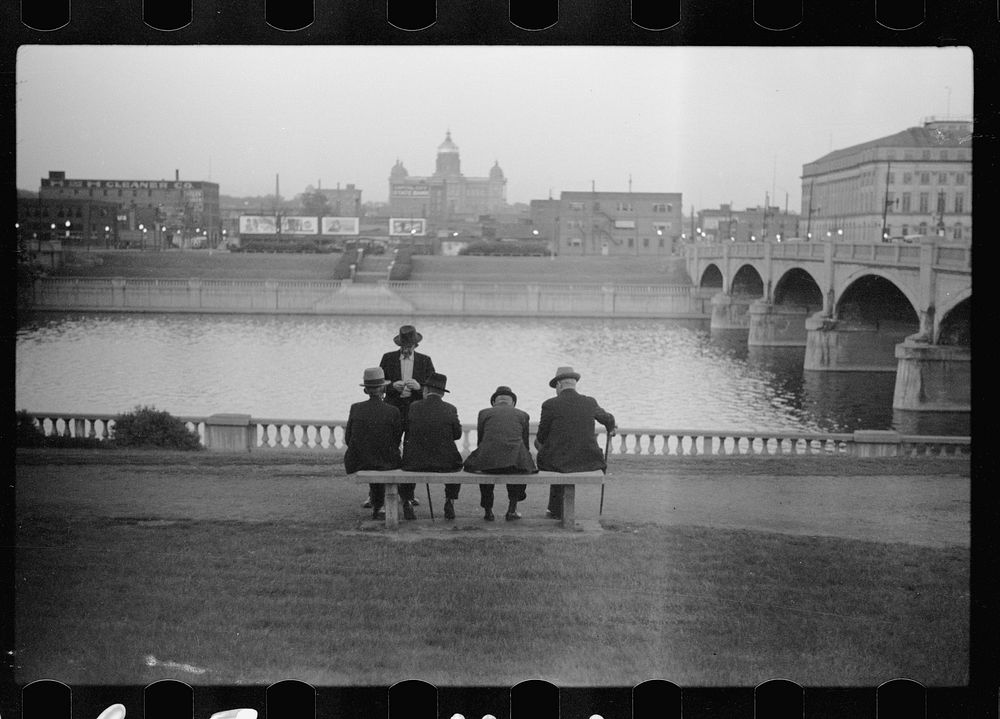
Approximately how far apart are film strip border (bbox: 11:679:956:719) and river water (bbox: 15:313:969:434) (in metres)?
4.23

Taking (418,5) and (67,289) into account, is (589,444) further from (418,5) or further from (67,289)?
(67,289)

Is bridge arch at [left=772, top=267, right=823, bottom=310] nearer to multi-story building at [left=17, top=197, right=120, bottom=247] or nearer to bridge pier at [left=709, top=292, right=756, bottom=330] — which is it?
bridge pier at [left=709, top=292, right=756, bottom=330]

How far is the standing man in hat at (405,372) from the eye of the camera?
902cm

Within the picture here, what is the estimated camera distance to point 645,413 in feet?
44.9

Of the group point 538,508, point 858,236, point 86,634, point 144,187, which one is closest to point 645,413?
point 538,508

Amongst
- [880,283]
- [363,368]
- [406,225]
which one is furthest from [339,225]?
[880,283]

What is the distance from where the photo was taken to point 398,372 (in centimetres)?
929

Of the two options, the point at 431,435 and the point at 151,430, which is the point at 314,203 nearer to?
the point at 151,430

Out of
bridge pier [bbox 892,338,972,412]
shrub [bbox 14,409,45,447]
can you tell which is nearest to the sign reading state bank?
shrub [bbox 14,409,45,447]

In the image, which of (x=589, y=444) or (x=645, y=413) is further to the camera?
(x=645, y=413)

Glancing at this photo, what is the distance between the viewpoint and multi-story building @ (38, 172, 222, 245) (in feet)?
30.8

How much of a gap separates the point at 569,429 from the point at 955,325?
20346 mm

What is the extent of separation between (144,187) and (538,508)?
4.81 meters

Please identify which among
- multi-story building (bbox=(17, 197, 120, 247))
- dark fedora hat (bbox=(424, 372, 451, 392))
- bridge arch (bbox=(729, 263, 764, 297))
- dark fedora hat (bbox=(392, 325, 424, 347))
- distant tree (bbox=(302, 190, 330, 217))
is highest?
distant tree (bbox=(302, 190, 330, 217))
